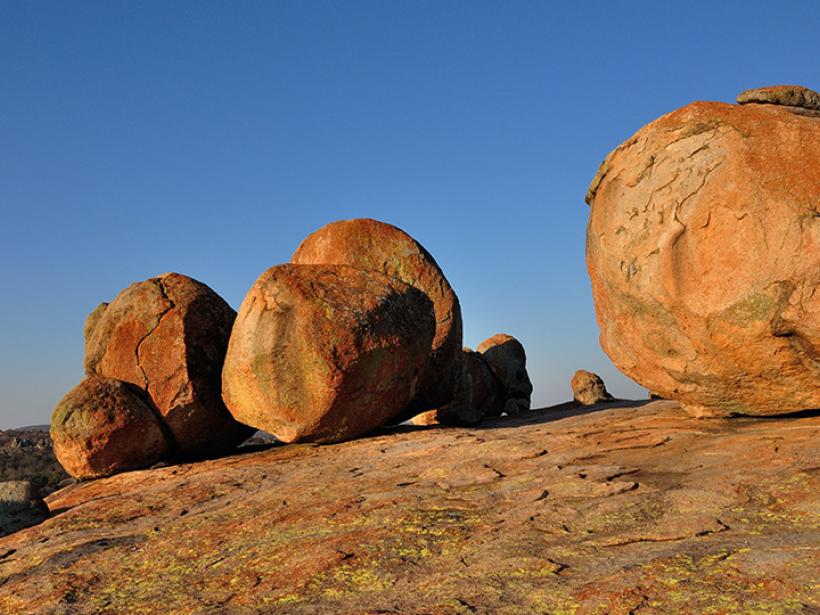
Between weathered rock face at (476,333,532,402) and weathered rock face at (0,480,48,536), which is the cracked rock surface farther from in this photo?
weathered rock face at (476,333,532,402)

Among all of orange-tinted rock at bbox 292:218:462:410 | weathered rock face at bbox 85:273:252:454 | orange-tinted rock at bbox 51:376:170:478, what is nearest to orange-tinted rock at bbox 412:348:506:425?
orange-tinted rock at bbox 292:218:462:410

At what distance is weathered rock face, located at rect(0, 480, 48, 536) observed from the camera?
809 centimetres

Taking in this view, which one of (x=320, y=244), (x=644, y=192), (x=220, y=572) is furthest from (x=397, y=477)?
(x=320, y=244)

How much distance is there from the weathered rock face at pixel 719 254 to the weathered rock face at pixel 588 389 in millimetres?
8981

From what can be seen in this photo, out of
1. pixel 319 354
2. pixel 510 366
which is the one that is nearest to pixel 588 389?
pixel 510 366

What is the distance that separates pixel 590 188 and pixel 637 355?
213 centimetres

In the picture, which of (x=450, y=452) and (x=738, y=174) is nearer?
(x=738, y=174)

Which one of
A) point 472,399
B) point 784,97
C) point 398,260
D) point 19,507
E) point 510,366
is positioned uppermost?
point 784,97

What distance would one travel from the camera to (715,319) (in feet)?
24.8

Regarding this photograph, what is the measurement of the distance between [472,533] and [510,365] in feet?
45.9

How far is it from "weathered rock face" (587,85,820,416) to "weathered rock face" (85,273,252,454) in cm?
603

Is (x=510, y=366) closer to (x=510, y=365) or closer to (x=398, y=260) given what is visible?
(x=510, y=365)

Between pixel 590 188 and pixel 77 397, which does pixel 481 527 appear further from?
pixel 77 397

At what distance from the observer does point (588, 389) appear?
1800cm
